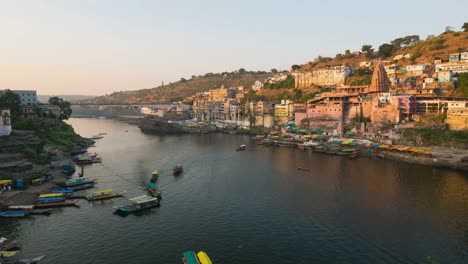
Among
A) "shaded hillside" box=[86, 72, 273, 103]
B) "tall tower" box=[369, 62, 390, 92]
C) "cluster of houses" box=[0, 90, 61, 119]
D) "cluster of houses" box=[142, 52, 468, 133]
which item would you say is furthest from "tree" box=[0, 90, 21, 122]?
"shaded hillside" box=[86, 72, 273, 103]

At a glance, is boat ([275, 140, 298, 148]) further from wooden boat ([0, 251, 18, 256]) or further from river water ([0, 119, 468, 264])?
wooden boat ([0, 251, 18, 256])

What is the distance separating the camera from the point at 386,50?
82.9 metres

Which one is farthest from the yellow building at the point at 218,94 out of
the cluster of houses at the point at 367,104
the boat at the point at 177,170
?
the boat at the point at 177,170

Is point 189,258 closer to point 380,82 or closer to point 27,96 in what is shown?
point 27,96

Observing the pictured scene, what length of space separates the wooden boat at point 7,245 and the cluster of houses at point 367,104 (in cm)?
4619

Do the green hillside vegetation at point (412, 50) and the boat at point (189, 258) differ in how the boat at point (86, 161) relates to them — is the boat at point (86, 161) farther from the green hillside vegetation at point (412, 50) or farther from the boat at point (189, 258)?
the green hillside vegetation at point (412, 50)

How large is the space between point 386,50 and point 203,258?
82.7 meters

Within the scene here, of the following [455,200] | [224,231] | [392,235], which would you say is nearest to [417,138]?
[455,200]

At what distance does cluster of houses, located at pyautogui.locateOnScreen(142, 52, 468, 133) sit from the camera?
4656cm

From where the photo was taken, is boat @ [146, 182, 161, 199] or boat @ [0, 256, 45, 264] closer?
boat @ [0, 256, 45, 264]

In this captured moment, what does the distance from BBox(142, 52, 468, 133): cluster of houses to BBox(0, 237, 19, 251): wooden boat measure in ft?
152

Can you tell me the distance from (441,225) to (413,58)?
5972cm

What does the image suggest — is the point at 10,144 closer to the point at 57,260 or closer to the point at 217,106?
the point at 57,260

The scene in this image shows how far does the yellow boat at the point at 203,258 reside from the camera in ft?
52.3
